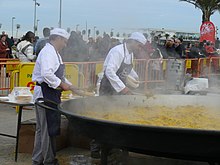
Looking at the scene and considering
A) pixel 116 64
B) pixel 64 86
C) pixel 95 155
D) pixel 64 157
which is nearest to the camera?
pixel 64 86

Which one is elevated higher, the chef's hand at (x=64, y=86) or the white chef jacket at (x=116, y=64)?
the white chef jacket at (x=116, y=64)

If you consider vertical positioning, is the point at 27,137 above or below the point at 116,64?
below

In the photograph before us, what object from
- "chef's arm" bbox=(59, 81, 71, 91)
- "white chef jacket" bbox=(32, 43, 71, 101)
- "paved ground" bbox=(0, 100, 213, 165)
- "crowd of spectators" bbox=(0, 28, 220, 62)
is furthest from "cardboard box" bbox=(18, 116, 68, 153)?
"crowd of spectators" bbox=(0, 28, 220, 62)

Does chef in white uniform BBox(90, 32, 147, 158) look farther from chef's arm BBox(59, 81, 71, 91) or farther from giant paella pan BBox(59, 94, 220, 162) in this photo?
chef's arm BBox(59, 81, 71, 91)

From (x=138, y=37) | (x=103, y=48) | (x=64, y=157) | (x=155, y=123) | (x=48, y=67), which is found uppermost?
(x=138, y=37)

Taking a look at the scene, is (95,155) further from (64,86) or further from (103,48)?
(103,48)

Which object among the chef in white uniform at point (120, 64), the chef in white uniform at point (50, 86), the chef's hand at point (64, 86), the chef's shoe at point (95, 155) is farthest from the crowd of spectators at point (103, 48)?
the chef's shoe at point (95, 155)

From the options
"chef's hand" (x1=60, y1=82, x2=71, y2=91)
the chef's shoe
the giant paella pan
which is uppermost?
"chef's hand" (x1=60, y1=82, x2=71, y2=91)

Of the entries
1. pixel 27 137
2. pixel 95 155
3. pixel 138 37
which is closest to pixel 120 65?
pixel 138 37

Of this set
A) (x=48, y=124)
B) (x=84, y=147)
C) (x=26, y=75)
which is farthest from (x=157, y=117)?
(x=26, y=75)

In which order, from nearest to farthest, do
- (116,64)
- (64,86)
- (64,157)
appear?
(64,86), (116,64), (64,157)

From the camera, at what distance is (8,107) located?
8.67 m

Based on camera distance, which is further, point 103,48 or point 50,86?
point 103,48

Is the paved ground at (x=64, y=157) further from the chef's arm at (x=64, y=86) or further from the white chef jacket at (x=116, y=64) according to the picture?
the chef's arm at (x=64, y=86)
